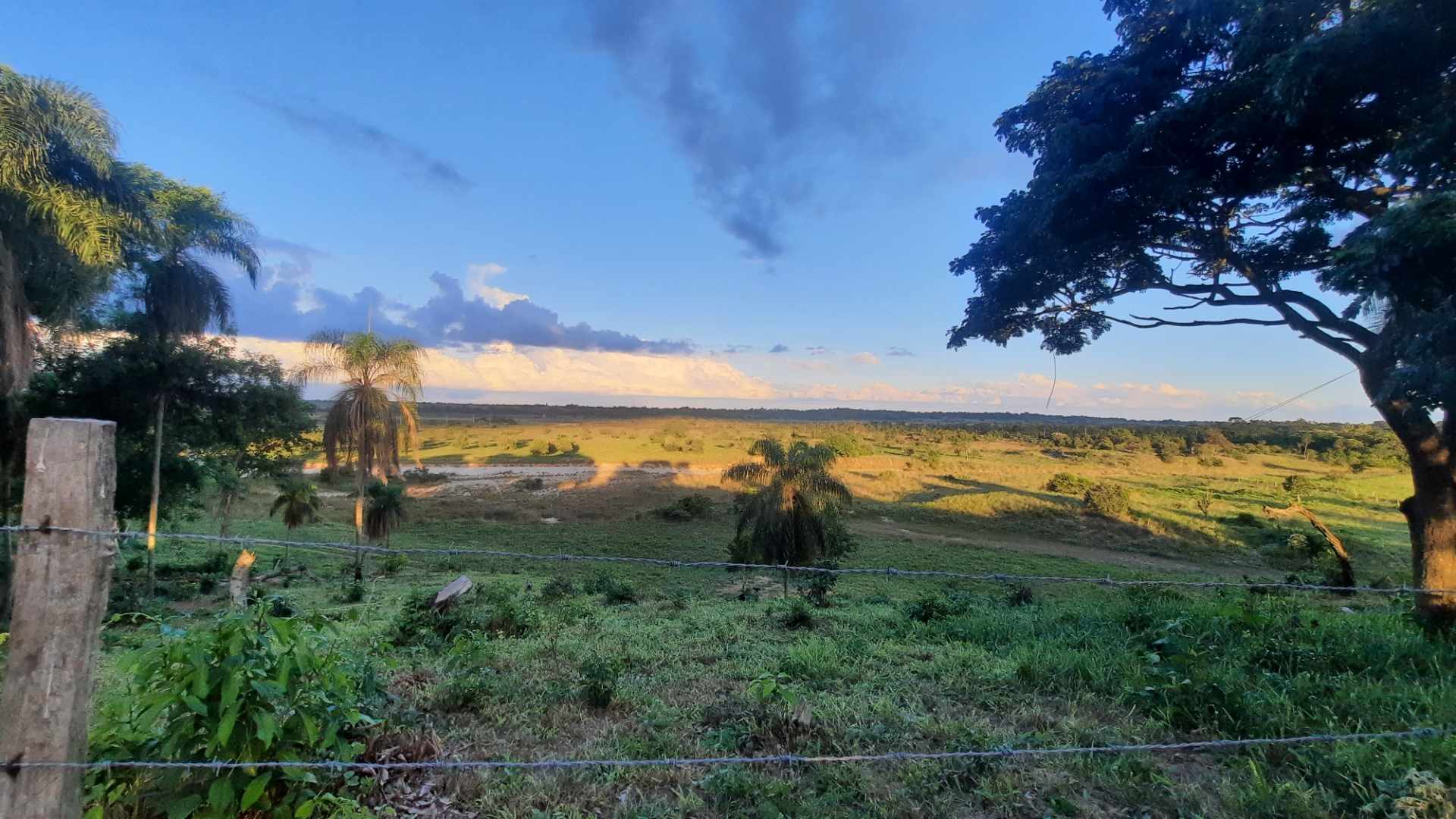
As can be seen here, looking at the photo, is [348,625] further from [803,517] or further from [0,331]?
[803,517]

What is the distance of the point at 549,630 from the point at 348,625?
8.30 feet

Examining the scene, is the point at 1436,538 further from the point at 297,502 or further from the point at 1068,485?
the point at 1068,485

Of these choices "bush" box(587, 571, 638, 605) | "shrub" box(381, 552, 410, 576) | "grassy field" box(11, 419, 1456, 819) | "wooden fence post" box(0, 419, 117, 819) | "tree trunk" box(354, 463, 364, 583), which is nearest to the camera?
"wooden fence post" box(0, 419, 117, 819)

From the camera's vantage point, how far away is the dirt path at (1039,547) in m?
26.1

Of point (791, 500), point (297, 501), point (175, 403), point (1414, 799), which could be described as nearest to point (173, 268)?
point (175, 403)

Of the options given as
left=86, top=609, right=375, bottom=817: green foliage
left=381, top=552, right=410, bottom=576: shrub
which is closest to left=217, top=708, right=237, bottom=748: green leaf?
left=86, top=609, right=375, bottom=817: green foliage

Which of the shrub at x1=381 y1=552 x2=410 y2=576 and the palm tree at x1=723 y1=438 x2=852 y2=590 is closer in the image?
the palm tree at x1=723 y1=438 x2=852 y2=590

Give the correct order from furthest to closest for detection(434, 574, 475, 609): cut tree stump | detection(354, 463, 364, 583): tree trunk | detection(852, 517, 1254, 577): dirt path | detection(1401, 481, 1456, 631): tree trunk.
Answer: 1. detection(852, 517, 1254, 577): dirt path
2. detection(354, 463, 364, 583): tree trunk
3. detection(434, 574, 475, 609): cut tree stump
4. detection(1401, 481, 1456, 631): tree trunk

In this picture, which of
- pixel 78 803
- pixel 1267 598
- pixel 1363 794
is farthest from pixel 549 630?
pixel 1267 598

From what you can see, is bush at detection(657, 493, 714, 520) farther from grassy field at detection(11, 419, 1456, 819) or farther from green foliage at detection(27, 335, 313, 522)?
grassy field at detection(11, 419, 1456, 819)

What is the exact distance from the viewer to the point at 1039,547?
3097 centimetres

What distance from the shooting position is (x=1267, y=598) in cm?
811

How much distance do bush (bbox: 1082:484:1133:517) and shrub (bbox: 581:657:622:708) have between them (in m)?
38.0

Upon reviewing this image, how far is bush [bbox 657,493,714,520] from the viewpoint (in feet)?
131
